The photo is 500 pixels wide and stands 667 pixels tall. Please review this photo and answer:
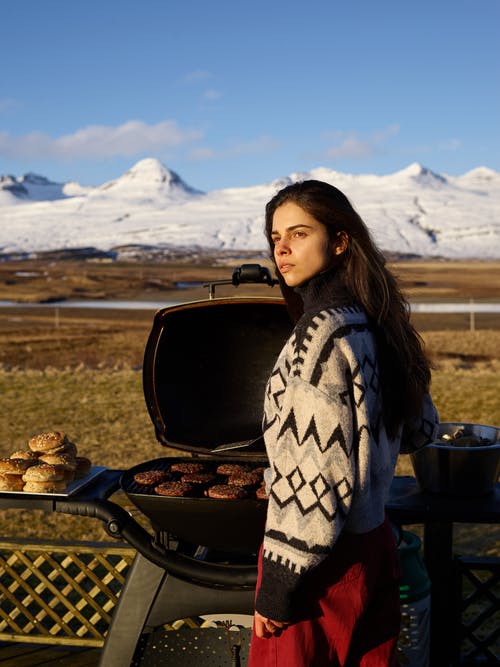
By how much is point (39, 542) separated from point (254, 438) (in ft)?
4.08

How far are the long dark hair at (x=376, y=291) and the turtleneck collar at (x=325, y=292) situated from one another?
17 mm

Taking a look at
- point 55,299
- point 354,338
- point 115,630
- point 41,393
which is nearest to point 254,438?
point 115,630

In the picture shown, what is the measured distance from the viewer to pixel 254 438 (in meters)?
2.95

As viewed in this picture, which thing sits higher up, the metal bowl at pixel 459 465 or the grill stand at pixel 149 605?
the metal bowl at pixel 459 465

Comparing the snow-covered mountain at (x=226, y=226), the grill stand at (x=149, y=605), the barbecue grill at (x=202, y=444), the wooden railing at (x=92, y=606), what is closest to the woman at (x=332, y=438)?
the barbecue grill at (x=202, y=444)

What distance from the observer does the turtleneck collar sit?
1.65 m

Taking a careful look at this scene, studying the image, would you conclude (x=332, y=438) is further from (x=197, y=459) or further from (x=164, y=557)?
(x=197, y=459)

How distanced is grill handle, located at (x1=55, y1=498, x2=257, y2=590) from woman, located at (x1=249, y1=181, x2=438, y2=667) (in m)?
0.57

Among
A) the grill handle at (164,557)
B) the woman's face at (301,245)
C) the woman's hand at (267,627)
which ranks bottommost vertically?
the grill handle at (164,557)

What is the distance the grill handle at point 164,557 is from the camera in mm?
2307

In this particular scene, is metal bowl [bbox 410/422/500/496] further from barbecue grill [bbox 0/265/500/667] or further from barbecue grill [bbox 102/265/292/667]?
barbecue grill [bbox 102/265/292/667]

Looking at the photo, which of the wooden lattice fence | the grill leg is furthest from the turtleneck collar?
the wooden lattice fence

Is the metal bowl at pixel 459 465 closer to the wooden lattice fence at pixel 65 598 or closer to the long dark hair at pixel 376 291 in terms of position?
the long dark hair at pixel 376 291

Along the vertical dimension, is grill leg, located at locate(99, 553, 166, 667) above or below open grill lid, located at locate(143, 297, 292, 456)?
below
